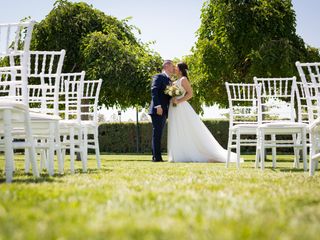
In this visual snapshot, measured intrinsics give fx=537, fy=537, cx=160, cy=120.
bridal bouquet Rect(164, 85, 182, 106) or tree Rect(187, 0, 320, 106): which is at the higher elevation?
tree Rect(187, 0, 320, 106)

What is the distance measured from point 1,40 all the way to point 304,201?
138 inches

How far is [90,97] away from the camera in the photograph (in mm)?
9398

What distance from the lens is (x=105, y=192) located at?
392 cm

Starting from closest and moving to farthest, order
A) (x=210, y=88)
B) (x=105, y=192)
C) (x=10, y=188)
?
(x=105, y=192)
(x=10, y=188)
(x=210, y=88)

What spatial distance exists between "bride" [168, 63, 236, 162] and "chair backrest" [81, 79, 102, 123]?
2.08m

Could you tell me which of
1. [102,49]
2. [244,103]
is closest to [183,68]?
[102,49]

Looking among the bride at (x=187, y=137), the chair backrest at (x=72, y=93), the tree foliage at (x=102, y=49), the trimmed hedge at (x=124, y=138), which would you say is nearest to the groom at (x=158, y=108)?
the bride at (x=187, y=137)

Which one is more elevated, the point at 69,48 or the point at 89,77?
the point at 69,48

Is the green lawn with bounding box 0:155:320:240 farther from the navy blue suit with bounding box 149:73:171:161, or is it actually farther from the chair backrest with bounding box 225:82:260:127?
the navy blue suit with bounding box 149:73:171:161

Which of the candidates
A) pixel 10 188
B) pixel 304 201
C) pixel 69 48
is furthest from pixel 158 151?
pixel 304 201

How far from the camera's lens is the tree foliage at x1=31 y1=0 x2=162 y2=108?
1784 centimetres

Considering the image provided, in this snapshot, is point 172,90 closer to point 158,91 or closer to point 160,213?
point 158,91

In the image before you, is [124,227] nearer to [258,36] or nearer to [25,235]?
[25,235]

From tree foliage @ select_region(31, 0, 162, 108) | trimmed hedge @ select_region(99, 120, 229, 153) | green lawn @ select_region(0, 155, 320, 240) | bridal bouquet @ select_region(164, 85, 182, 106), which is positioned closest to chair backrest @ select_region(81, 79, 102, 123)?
tree foliage @ select_region(31, 0, 162, 108)
